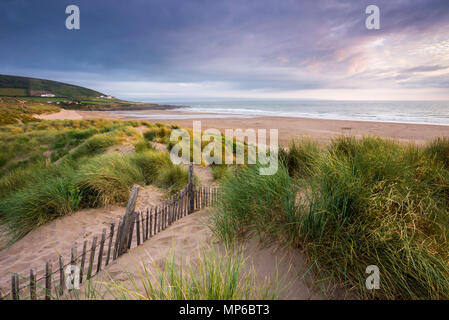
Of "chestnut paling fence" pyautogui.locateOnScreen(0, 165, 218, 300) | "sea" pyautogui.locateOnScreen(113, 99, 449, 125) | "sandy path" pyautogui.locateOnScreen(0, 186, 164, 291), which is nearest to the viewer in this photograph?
"chestnut paling fence" pyautogui.locateOnScreen(0, 165, 218, 300)

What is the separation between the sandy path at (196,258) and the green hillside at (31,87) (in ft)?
261

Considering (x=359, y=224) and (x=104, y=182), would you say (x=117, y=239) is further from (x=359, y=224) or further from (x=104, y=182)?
(x=359, y=224)

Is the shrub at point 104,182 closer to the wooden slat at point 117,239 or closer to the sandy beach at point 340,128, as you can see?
the wooden slat at point 117,239

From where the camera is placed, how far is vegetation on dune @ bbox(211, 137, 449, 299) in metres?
2.10

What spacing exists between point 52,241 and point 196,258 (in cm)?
332

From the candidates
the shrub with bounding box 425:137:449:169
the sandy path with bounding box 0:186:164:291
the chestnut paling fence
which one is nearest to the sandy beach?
the shrub with bounding box 425:137:449:169

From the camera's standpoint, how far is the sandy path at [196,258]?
2432mm

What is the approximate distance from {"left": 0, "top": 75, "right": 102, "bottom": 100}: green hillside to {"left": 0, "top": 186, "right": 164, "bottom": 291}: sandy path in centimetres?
7761

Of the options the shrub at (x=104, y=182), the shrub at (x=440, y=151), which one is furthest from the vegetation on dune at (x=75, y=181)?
the shrub at (x=440, y=151)

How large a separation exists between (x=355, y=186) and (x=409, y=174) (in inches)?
54.0

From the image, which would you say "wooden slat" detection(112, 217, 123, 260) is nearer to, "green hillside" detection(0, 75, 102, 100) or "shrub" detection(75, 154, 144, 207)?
"shrub" detection(75, 154, 144, 207)
